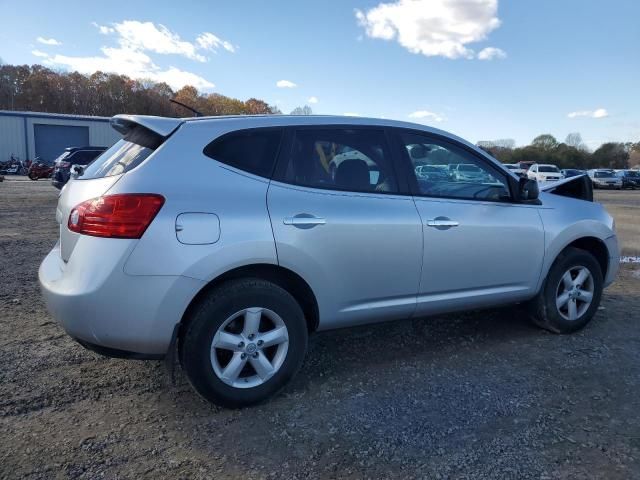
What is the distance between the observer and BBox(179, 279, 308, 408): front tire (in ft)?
9.39

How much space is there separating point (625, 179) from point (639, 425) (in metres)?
44.1

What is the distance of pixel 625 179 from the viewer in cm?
4056

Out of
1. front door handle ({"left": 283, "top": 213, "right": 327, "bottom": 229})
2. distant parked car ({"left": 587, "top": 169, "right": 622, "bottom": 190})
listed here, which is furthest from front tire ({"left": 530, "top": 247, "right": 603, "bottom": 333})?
distant parked car ({"left": 587, "top": 169, "right": 622, "bottom": 190})

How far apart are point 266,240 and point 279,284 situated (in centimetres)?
35

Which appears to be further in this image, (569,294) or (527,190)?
(569,294)

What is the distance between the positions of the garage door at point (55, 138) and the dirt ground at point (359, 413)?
43.9 meters

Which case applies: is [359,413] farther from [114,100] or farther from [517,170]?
[114,100]

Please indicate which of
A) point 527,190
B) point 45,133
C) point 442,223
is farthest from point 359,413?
point 45,133

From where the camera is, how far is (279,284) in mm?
3180

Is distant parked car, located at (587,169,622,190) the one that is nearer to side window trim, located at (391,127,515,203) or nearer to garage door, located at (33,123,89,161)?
side window trim, located at (391,127,515,203)

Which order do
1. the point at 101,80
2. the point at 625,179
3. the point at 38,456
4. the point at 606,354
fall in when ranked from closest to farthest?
the point at 38,456, the point at 606,354, the point at 625,179, the point at 101,80

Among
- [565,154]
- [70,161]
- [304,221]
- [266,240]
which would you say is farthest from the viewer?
[565,154]

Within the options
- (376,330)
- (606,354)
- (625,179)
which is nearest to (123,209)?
(376,330)

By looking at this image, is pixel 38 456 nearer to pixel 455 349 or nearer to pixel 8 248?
pixel 455 349
